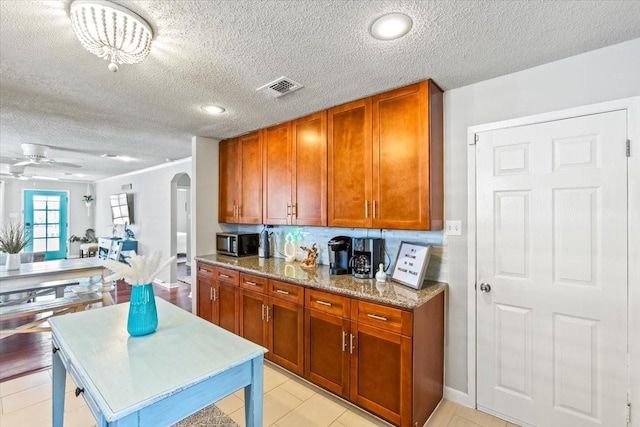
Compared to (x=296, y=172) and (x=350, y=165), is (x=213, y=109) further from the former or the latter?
(x=350, y=165)

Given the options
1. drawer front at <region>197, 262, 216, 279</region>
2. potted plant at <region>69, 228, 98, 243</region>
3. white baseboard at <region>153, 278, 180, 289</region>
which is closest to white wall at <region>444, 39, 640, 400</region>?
drawer front at <region>197, 262, 216, 279</region>

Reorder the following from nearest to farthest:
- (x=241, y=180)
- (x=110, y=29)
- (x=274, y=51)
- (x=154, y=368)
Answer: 1. (x=154, y=368)
2. (x=110, y=29)
3. (x=274, y=51)
4. (x=241, y=180)

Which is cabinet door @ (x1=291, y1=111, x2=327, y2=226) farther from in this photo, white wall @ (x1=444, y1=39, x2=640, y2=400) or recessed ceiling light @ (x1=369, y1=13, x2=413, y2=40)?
recessed ceiling light @ (x1=369, y1=13, x2=413, y2=40)

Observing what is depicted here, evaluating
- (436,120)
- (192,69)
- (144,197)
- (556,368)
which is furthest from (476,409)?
(144,197)

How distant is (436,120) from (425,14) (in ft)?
2.94

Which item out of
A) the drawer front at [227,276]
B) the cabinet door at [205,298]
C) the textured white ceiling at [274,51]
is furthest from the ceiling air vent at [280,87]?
→ the cabinet door at [205,298]

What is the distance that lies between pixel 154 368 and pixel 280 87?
1919 mm

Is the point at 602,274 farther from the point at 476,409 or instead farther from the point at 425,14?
the point at 425,14

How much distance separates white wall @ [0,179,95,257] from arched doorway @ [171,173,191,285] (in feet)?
10.6

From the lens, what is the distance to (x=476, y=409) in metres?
2.07

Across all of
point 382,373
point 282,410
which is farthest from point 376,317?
point 282,410

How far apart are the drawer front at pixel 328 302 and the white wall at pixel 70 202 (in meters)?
9.58

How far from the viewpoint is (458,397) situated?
7.08ft

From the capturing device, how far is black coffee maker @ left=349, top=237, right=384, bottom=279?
2416 mm
